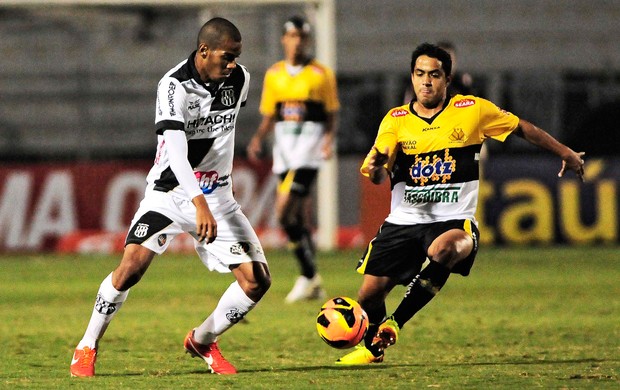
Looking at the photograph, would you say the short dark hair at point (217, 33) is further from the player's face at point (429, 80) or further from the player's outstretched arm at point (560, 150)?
the player's outstretched arm at point (560, 150)

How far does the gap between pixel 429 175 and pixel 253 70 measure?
12930mm

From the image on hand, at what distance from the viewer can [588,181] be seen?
16844 mm

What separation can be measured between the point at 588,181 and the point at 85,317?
27.9 ft

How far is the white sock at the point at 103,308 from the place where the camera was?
6898 mm

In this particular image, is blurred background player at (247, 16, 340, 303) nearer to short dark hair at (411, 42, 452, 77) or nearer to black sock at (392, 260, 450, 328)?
black sock at (392, 260, 450, 328)

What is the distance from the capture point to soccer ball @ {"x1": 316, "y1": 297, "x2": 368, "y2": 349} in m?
6.96

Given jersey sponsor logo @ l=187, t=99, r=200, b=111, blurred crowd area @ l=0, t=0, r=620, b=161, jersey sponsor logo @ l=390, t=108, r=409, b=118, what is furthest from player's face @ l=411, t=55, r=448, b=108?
blurred crowd area @ l=0, t=0, r=620, b=161

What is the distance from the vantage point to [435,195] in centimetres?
751

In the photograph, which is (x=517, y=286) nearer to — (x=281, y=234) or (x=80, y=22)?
(x=281, y=234)

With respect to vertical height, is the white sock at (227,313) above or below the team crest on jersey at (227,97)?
below

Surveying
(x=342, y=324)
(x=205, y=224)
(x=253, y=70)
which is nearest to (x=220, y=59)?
(x=205, y=224)

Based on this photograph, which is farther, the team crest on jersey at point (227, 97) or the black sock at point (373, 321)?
the black sock at point (373, 321)

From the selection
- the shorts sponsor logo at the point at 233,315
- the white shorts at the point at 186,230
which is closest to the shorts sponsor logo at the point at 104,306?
the white shorts at the point at 186,230

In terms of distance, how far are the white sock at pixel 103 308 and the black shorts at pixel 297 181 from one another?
16.9ft
